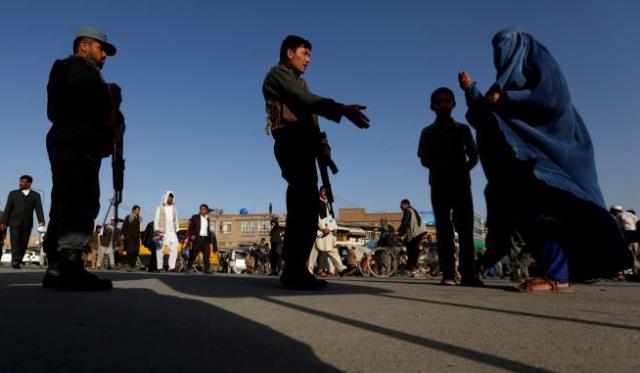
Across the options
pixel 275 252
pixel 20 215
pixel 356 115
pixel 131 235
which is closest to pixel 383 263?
pixel 275 252

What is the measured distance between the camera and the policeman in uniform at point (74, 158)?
394cm

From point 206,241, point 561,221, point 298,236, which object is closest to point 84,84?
point 298,236

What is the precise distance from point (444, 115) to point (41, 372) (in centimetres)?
525

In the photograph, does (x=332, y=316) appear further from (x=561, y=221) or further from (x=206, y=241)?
(x=206, y=241)

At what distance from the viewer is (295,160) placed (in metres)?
4.59

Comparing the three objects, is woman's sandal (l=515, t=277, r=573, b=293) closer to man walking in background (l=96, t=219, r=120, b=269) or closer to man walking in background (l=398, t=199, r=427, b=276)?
man walking in background (l=398, t=199, r=427, b=276)

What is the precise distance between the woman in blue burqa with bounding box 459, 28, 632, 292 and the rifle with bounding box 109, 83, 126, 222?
9.67 feet

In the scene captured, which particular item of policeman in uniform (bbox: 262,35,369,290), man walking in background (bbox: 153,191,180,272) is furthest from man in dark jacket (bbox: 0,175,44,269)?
policeman in uniform (bbox: 262,35,369,290)

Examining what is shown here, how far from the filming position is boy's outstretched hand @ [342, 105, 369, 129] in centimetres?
406

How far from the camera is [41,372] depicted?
1401mm

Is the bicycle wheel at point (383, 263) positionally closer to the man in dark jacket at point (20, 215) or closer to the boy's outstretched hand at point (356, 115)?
the man in dark jacket at point (20, 215)

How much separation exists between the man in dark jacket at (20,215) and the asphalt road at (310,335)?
947 centimetres

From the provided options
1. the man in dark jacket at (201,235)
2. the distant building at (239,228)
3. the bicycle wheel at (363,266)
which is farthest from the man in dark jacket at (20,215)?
the distant building at (239,228)

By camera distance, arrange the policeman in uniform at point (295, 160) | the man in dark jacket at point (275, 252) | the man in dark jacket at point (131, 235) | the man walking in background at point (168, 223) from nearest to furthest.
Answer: the policeman in uniform at point (295, 160) < the man walking in background at point (168, 223) < the man in dark jacket at point (275, 252) < the man in dark jacket at point (131, 235)
